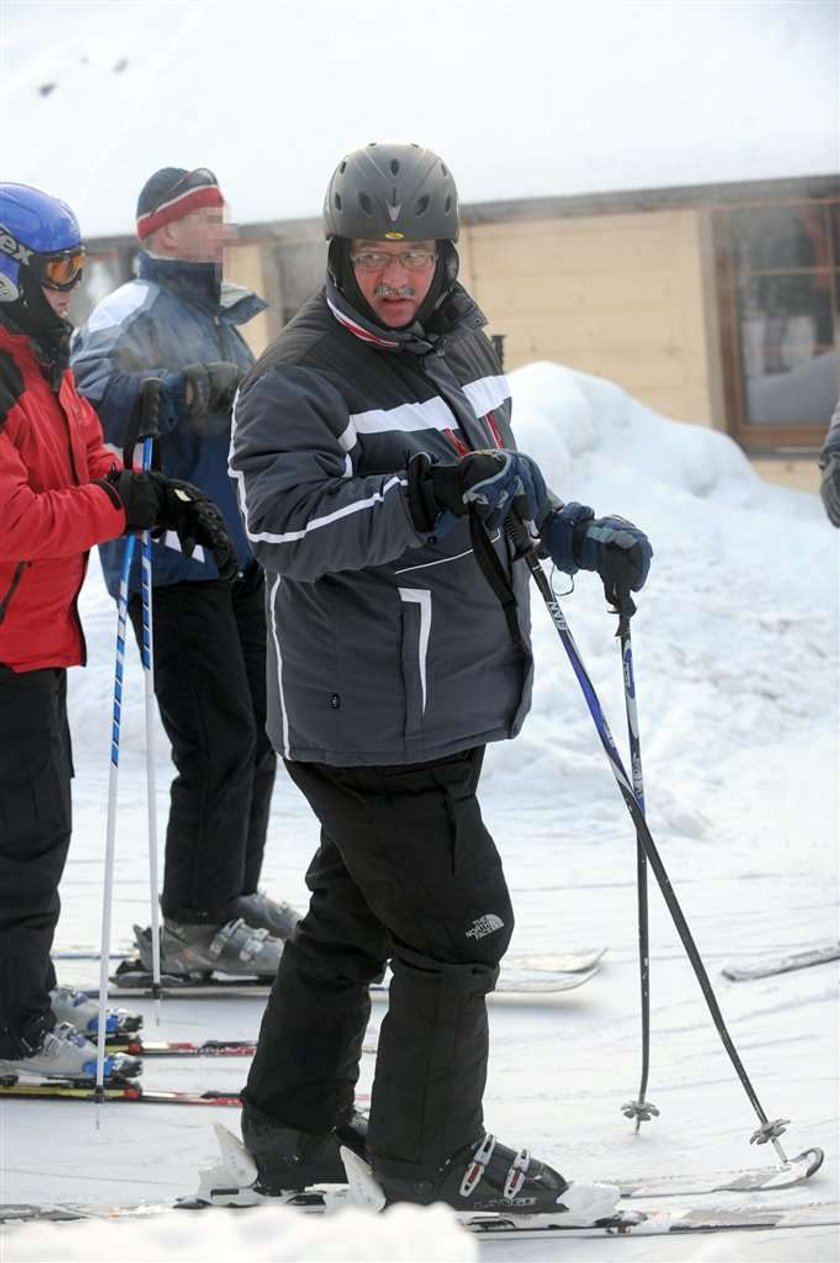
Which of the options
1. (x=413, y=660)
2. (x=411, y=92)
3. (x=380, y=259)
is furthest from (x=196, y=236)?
(x=411, y=92)

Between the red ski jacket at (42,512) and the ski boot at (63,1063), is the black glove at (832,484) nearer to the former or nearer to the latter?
the red ski jacket at (42,512)

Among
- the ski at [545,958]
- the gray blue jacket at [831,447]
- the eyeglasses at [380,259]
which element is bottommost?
the ski at [545,958]

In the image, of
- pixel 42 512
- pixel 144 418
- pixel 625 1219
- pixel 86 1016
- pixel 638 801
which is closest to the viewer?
pixel 625 1219

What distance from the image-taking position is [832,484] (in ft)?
17.8

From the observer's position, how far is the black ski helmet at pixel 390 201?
3289 millimetres

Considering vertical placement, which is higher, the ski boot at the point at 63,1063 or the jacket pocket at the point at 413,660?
the jacket pocket at the point at 413,660

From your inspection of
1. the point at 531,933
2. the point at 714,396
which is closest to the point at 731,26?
the point at 714,396

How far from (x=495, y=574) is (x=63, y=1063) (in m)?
1.65

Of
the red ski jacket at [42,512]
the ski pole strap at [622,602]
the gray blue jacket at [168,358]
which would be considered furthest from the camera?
the gray blue jacket at [168,358]

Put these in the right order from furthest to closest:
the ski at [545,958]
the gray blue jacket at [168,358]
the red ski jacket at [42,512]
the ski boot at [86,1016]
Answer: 1. the ski at [545,958]
2. the gray blue jacket at [168,358]
3. the ski boot at [86,1016]
4. the red ski jacket at [42,512]

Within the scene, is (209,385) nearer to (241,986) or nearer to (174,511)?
(174,511)

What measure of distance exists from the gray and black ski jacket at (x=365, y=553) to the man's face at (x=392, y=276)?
39 mm

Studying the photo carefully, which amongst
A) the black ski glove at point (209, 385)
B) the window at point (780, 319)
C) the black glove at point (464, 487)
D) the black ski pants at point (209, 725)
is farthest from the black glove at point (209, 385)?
the window at point (780, 319)

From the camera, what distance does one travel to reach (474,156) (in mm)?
14023
